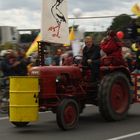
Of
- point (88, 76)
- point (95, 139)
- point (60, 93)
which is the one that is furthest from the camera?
point (88, 76)

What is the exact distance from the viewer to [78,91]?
12.6 meters

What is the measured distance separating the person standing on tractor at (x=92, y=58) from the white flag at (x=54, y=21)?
0.54 meters

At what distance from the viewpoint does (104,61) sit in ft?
42.6

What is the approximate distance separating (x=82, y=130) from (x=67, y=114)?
46cm

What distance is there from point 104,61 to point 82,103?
112cm

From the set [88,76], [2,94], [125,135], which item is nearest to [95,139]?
[125,135]

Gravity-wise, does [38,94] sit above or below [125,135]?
above

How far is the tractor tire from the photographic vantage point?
1249 centimetres

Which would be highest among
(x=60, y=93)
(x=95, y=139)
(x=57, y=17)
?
(x=57, y=17)

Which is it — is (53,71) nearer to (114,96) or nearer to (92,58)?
(92,58)

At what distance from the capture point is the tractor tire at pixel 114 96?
41.0 ft

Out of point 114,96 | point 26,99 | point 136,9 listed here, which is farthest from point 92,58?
point 136,9

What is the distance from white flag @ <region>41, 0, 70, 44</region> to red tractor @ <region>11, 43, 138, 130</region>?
1.15 ft

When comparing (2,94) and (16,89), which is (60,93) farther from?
(2,94)
